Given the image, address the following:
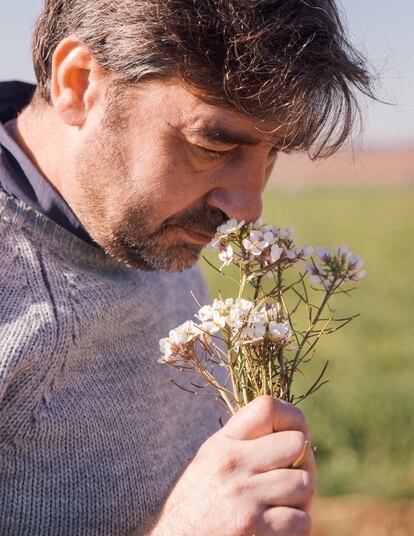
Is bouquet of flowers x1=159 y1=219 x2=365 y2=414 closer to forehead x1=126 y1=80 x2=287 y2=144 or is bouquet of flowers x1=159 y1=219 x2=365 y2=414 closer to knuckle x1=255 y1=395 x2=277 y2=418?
knuckle x1=255 y1=395 x2=277 y2=418

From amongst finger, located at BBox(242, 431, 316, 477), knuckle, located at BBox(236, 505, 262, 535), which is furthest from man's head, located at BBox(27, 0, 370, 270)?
knuckle, located at BBox(236, 505, 262, 535)

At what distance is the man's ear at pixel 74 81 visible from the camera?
2.42 meters

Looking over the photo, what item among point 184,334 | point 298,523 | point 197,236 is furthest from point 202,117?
point 298,523

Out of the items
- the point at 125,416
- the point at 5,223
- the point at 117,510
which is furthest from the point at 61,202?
the point at 117,510

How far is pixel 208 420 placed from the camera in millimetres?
2920

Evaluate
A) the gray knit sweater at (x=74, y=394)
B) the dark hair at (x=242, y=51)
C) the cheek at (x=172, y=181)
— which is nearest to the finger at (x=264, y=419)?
the gray knit sweater at (x=74, y=394)

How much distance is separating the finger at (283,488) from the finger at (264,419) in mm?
90

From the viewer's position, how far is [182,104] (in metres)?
2.28

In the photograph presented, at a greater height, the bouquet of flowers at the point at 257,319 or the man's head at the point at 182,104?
the man's head at the point at 182,104

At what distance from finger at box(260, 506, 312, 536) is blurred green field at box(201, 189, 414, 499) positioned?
11.1ft

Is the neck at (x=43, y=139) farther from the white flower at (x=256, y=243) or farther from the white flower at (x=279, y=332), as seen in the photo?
the white flower at (x=279, y=332)

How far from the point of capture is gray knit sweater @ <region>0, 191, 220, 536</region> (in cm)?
224

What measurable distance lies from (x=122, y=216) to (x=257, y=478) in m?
0.84

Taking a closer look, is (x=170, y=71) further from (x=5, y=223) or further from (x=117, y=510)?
(x=117, y=510)
